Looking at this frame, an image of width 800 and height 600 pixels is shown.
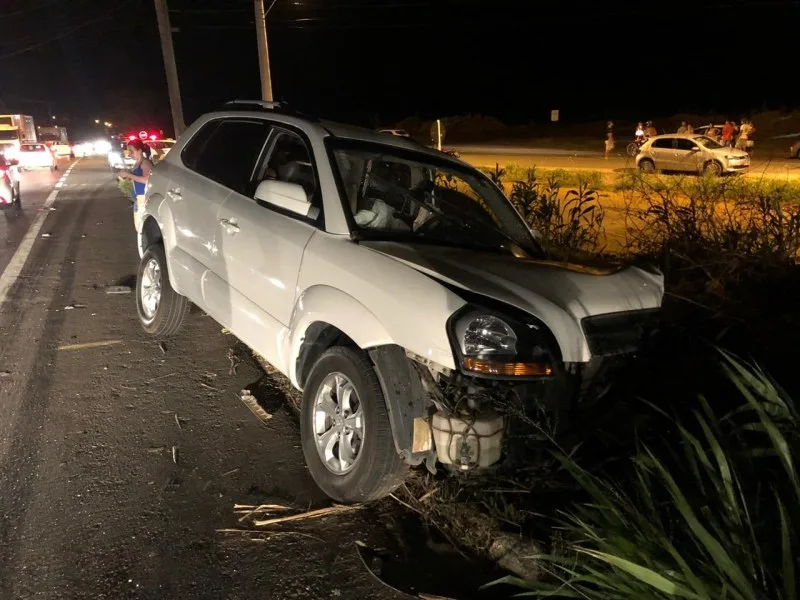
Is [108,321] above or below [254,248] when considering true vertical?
below

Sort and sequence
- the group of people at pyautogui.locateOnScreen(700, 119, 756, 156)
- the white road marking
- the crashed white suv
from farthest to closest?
the group of people at pyautogui.locateOnScreen(700, 119, 756, 156)
the white road marking
the crashed white suv

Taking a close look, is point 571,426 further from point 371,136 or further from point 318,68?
point 318,68

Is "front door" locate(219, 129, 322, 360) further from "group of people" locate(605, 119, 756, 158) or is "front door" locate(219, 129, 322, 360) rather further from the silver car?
"group of people" locate(605, 119, 756, 158)

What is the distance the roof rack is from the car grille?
228 centimetres

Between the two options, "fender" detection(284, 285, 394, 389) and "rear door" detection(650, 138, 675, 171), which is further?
"rear door" detection(650, 138, 675, 171)

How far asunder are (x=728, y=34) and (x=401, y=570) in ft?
235

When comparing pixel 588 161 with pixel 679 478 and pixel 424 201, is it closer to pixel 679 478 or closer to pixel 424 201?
pixel 424 201

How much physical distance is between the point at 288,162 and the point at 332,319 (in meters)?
1.67

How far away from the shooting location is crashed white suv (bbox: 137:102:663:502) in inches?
124

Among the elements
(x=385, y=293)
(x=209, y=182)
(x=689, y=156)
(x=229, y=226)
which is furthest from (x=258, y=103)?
(x=689, y=156)

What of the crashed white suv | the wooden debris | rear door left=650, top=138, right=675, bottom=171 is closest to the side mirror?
the crashed white suv

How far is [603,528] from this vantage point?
2.62 metres

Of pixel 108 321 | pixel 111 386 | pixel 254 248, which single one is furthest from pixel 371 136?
pixel 108 321

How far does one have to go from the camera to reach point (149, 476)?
12.5 feet
